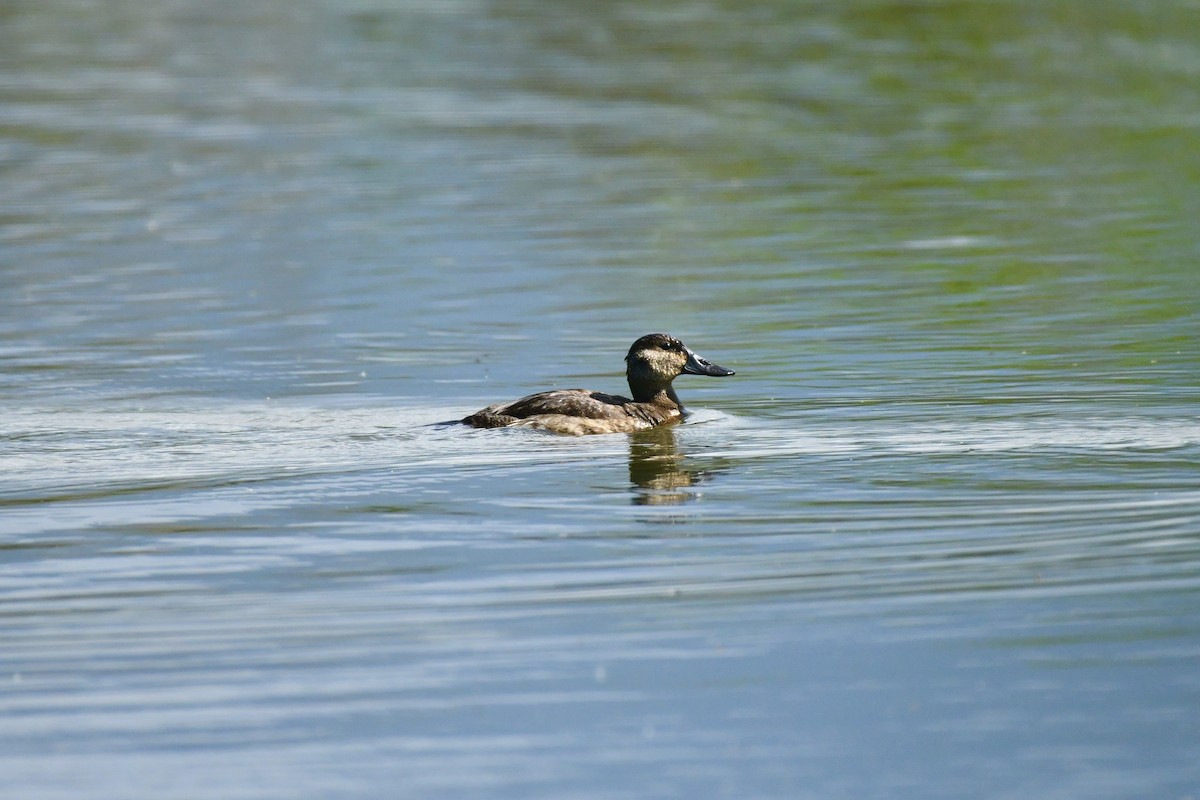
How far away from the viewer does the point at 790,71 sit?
38719 millimetres

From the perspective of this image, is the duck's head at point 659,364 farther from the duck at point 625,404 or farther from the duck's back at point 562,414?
the duck's back at point 562,414

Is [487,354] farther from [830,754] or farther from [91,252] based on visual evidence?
[830,754]

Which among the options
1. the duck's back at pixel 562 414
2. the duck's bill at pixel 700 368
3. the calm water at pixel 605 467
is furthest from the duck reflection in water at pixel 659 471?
the duck's bill at pixel 700 368

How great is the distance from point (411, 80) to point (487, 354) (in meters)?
24.2

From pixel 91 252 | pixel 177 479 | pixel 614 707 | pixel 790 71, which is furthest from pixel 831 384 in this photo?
pixel 790 71

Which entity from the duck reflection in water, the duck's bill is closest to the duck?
the duck's bill

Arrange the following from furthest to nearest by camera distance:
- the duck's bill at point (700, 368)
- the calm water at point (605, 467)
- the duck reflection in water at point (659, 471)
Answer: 1. the duck's bill at point (700, 368)
2. the duck reflection in water at point (659, 471)
3. the calm water at point (605, 467)

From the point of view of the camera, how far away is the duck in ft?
42.1

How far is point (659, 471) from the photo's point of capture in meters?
11.9

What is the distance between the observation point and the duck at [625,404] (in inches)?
505

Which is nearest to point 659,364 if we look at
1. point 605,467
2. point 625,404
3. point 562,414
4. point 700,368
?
point 700,368

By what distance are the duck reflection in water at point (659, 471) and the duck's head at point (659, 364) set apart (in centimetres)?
54

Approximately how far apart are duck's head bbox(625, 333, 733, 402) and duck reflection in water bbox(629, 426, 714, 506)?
542 millimetres

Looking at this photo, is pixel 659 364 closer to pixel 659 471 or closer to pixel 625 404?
pixel 625 404
